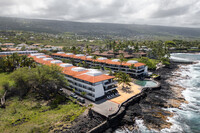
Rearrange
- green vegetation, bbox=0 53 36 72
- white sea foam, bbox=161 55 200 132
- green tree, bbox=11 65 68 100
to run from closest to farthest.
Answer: white sea foam, bbox=161 55 200 132, green tree, bbox=11 65 68 100, green vegetation, bbox=0 53 36 72

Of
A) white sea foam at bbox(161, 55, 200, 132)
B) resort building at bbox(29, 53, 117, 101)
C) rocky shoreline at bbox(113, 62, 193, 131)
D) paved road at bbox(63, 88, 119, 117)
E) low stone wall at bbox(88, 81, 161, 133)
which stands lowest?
white sea foam at bbox(161, 55, 200, 132)

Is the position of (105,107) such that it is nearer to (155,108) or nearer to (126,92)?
(126,92)

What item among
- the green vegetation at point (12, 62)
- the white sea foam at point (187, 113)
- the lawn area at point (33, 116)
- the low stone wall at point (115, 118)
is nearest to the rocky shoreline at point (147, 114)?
the low stone wall at point (115, 118)

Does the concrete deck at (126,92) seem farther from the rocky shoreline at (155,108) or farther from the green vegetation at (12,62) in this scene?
the green vegetation at (12,62)

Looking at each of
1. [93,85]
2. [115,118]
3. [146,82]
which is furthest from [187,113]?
[93,85]

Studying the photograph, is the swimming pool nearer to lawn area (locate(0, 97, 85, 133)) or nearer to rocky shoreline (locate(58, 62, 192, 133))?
rocky shoreline (locate(58, 62, 192, 133))

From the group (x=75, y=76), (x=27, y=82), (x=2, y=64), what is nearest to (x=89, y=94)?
(x=75, y=76)

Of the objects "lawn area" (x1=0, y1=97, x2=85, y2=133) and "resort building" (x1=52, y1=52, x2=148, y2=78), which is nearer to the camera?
"lawn area" (x1=0, y1=97, x2=85, y2=133)

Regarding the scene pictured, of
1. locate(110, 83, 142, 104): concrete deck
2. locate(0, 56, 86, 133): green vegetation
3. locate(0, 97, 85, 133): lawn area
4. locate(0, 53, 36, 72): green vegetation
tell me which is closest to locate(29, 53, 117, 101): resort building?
locate(110, 83, 142, 104): concrete deck
